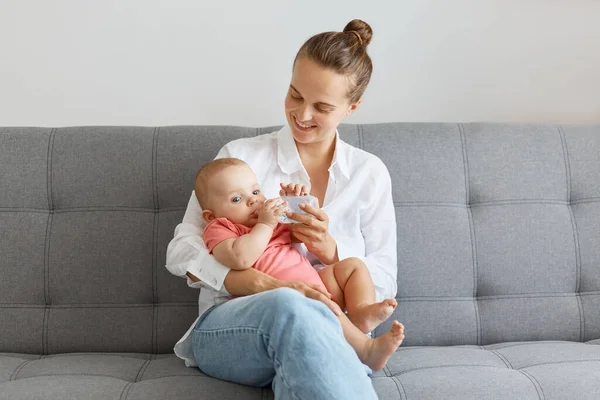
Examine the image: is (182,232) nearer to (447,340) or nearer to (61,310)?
(61,310)

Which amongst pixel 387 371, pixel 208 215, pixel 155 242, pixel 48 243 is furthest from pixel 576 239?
pixel 48 243

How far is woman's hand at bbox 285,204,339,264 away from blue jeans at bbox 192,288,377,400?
0.27 meters

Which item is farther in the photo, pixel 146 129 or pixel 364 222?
pixel 146 129

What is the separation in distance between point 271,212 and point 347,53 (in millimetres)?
477

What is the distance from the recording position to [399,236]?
2123 millimetres

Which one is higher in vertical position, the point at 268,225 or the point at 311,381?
the point at 268,225

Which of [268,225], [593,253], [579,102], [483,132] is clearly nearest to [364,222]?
[268,225]

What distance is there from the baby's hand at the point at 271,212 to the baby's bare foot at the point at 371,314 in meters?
0.28

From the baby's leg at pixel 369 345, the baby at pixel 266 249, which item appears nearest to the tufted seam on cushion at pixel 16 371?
the baby at pixel 266 249

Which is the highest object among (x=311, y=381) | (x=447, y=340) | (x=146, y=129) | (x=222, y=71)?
(x=222, y=71)

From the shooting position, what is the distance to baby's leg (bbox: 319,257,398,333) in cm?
166

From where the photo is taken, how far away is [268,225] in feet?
5.59

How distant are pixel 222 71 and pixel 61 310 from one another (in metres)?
0.98

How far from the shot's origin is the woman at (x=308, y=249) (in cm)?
138
